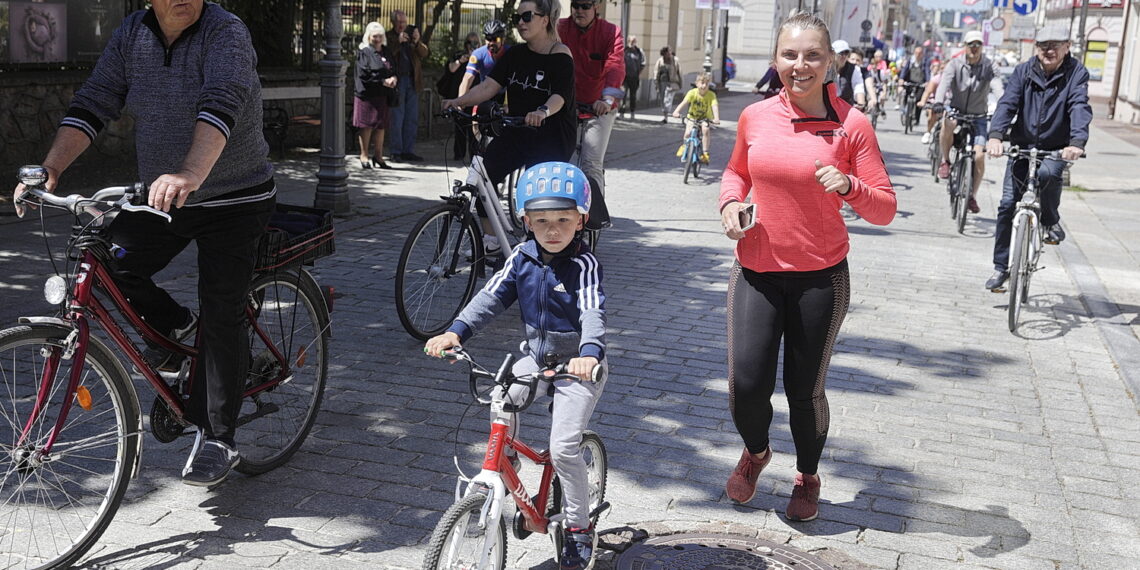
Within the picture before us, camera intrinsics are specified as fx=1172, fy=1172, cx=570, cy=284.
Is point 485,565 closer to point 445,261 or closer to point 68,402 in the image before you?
point 68,402

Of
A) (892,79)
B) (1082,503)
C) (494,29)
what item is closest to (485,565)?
(1082,503)

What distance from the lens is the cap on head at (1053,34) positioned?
26.7 ft

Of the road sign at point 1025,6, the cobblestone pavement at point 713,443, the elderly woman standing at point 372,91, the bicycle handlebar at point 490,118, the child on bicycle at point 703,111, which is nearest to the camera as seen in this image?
the cobblestone pavement at point 713,443

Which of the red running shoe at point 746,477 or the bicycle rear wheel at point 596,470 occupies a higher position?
the bicycle rear wheel at point 596,470

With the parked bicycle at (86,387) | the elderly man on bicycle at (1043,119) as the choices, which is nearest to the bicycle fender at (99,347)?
the parked bicycle at (86,387)

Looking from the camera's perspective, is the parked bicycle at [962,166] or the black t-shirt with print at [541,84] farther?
the parked bicycle at [962,166]

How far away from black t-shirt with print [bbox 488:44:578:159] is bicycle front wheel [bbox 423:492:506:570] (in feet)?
14.9

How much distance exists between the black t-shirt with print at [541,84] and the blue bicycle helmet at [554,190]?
4038 millimetres

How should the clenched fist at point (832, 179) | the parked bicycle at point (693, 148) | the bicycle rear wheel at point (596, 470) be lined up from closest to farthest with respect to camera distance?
the clenched fist at point (832, 179), the bicycle rear wheel at point (596, 470), the parked bicycle at point (693, 148)

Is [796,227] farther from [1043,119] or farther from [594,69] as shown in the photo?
[594,69]

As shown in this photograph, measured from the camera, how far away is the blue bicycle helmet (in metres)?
3.46

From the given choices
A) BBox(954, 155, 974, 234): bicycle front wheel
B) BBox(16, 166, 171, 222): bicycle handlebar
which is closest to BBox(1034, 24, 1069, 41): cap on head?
BBox(954, 155, 974, 234): bicycle front wheel

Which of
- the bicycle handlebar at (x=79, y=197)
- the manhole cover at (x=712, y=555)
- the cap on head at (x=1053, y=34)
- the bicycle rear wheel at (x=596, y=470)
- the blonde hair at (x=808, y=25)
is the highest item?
the cap on head at (x=1053, y=34)

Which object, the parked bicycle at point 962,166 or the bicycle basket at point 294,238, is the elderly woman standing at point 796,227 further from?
the parked bicycle at point 962,166
